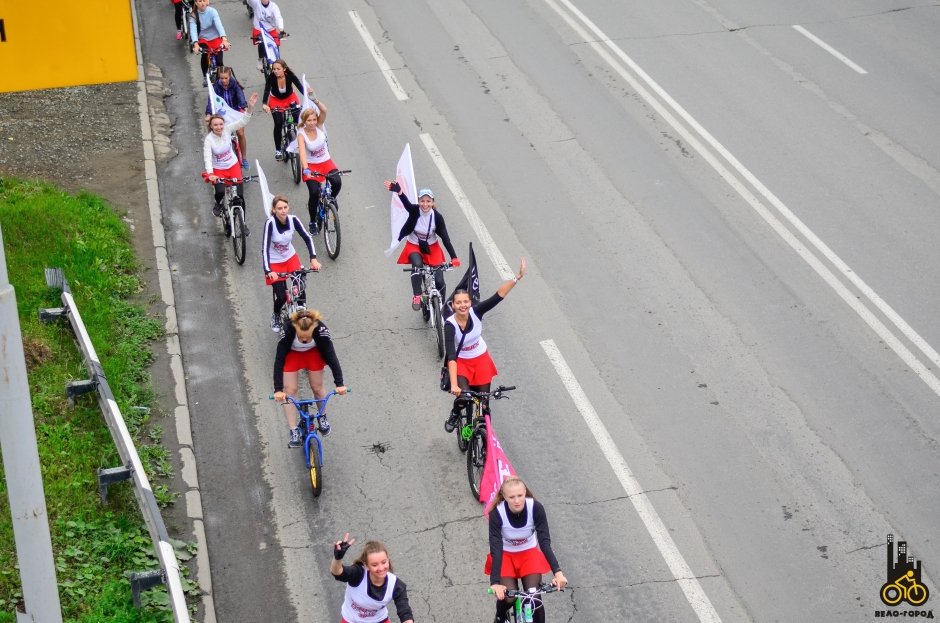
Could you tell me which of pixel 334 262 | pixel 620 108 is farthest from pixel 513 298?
pixel 620 108

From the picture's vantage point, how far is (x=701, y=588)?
987 centimetres

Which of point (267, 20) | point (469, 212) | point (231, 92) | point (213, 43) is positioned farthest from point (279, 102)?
point (469, 212)

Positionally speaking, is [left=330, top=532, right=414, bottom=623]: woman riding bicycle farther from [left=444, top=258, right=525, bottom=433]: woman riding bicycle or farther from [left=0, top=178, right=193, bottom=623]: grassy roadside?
[left=444, top=258, right=525, bottom=433]: woman riding bicycle

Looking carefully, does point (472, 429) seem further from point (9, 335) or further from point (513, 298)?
point (9, 335)

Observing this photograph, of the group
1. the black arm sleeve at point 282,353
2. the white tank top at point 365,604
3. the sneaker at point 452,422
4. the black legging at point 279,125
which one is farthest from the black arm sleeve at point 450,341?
the black legging at point 279,125

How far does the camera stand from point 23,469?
6.81 m

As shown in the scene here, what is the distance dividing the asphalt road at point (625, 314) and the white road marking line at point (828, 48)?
0.72 feet

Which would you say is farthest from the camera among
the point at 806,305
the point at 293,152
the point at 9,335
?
the point at 293,152

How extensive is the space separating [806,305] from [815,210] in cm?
251

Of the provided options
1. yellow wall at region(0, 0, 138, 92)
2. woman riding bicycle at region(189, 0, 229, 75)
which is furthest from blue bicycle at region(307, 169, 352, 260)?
yellow wall at region(0, 0, 138, 92)

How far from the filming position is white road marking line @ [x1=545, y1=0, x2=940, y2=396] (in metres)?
13.0

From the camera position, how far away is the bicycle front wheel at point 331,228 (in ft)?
48.7

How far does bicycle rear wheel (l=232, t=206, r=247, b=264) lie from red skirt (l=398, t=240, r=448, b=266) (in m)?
2.58

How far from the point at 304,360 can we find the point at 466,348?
1.64m
